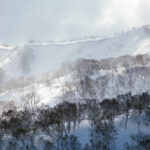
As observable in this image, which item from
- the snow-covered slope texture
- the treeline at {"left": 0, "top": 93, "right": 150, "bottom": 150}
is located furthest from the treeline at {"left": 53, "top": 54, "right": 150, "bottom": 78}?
the treeline at {"left": 0, "top": 93, "right": 150, "bottom": 150}

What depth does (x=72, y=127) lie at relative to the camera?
61469mm

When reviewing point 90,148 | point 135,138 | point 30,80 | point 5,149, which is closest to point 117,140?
point 135,138

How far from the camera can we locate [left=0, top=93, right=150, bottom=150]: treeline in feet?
164

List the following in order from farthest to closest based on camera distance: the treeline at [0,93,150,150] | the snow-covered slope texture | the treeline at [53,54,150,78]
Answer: the treeline at [53,54,150,78]
the snow-covered slope texture
the treeline at [0,93,150,150]

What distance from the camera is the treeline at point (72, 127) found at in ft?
164

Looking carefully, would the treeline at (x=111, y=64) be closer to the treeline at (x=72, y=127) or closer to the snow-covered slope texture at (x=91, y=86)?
the snow-covered slope texture at (x=91, y=86)

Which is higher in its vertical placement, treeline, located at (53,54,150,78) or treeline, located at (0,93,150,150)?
treeline, located at (53,54,150,78)

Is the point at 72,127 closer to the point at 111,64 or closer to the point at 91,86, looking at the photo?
the point at 91,86

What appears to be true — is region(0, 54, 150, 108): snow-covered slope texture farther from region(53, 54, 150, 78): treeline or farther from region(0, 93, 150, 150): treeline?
region(0, 93, 150, 150): treeline

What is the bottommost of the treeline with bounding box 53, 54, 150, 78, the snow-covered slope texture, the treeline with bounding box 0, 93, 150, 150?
the treeline with bounding box 0, 93, 150, 150

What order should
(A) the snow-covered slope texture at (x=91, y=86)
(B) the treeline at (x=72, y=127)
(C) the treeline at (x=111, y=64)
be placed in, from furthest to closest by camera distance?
(C) the treeline at (x=111, y=64) < (A) the snow-covered slope texture at (x=91, y=86) < (B) the treeline at (x=72, y=127)

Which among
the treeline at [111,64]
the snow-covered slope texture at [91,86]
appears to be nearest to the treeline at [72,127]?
the snow-covered slope texture at [91,86]

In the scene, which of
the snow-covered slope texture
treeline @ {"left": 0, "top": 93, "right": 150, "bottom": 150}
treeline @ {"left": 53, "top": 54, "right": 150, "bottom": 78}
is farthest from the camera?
treeline @ {"left": 53, "top": 54, "right": 150, "bottom": 78}

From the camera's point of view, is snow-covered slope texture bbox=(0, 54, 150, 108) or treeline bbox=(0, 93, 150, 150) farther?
snow-covered slope texture bbox=(0, 54, 150, 108)
